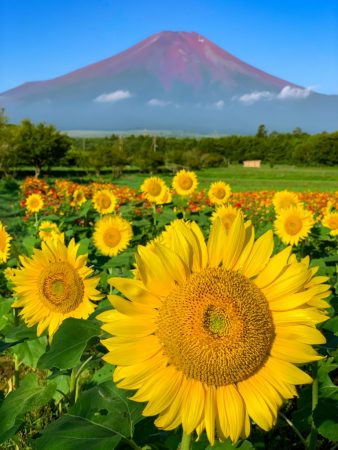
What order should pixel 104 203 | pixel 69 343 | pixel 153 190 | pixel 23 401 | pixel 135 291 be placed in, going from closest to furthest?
pixel 135 291 → pixel 69 343 → pixel 23 401 → pixel 153 190 → pixel 104 203

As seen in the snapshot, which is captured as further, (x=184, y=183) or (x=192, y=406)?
(x=184, y=183)

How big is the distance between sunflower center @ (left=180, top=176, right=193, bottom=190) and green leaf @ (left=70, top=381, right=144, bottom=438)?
19.2ft

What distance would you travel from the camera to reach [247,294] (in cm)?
120

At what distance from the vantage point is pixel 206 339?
1158 millimetres

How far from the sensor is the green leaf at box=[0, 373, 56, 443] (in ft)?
5.38

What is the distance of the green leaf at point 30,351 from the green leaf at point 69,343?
1.37 metres

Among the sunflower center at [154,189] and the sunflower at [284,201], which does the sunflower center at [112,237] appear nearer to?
the sunflower center at [154,189]

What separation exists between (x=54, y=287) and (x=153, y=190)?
15.2 ft

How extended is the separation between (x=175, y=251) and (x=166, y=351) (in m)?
0.24

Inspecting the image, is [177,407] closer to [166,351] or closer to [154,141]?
[166,351]

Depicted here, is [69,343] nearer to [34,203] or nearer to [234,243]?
[234,243]

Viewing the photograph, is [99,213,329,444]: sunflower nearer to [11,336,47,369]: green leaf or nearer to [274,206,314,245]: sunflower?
[11,336,47,369]: green leaf

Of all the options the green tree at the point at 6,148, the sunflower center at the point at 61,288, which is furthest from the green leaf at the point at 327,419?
the green tree at the point at 6,148

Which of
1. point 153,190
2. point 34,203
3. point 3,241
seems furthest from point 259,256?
point 34,203
